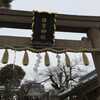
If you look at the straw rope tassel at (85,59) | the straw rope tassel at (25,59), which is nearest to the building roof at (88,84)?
the straw rope tassel at (85,59)

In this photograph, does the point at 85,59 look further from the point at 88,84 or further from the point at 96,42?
the point at 88,84

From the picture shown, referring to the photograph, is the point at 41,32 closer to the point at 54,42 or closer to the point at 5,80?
the point at 54,42

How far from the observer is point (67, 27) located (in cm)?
629

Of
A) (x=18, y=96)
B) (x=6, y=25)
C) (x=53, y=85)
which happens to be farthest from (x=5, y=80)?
(x=6, y=25)

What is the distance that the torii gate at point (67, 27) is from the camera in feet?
19.6

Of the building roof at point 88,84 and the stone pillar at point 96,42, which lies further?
the building roof at point 88,84

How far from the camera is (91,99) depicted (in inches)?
420

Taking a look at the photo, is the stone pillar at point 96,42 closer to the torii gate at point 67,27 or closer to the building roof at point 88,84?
the torii gate at point 67,27

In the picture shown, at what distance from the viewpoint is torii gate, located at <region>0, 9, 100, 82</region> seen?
5.98 meters

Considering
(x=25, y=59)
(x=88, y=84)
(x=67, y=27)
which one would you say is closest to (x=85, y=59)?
(x=67, y=27)

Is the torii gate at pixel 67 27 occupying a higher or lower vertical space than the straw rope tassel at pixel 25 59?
higher

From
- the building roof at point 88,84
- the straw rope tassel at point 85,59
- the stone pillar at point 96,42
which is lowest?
the straw rope tassel at point 85,59

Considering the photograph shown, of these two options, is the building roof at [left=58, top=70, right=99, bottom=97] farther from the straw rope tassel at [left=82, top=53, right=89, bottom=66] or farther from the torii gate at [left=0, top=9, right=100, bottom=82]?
the straw rope tassel at [left=82, top=53, right=89, bottom=66]

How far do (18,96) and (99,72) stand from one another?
10038mm
